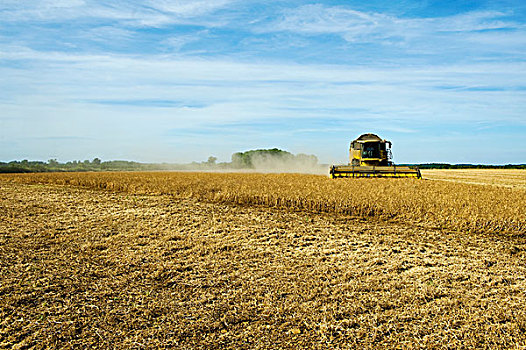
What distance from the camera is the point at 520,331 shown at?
4969mm

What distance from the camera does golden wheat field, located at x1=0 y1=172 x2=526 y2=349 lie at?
16.5 feet

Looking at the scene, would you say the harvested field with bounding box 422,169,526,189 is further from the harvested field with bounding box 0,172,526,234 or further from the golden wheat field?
the golden wheat field

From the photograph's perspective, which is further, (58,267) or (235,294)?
(58,267)

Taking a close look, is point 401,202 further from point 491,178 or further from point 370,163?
point 491,178

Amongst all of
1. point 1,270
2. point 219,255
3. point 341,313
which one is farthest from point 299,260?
point 1,270

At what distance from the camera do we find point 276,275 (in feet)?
23.3

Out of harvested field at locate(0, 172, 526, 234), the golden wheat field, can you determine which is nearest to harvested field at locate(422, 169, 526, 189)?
harvested field at locate(0, 172, 526, 234)

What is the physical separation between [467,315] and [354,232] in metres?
4.56

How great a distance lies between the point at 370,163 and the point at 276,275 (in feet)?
63.0

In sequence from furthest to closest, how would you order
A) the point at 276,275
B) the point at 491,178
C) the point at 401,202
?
the point at 491,178, the point at 401,202, the point at 276,275

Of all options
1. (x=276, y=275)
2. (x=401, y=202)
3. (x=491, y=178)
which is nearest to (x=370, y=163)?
(x=491, y=178)

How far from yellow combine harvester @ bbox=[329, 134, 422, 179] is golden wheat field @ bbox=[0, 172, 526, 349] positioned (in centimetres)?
852

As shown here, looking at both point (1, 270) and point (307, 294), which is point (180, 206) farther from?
point (307, 294)

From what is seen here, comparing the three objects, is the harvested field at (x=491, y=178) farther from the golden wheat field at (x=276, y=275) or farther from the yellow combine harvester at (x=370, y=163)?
the golden wheat field at (x=276, y=275)
